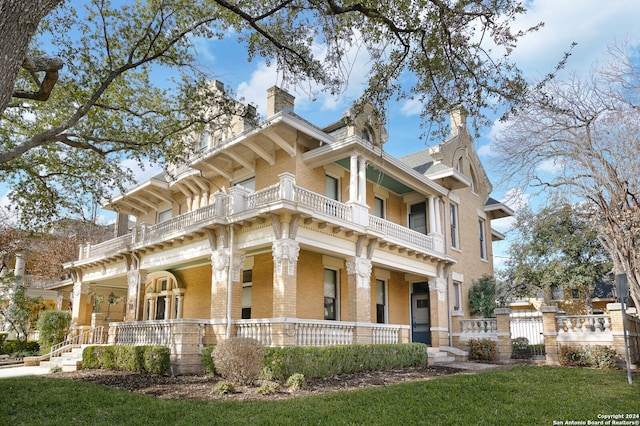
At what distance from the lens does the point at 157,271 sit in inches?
866

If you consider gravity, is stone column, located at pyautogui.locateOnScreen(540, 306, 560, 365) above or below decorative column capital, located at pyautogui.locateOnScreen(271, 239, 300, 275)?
below

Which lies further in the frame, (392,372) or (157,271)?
(157,271)

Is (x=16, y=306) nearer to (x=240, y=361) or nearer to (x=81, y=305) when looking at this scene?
(x=81, y=305)

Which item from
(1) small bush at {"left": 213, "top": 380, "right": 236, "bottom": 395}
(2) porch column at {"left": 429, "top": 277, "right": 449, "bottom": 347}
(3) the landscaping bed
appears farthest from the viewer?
(2) porch column at {"left": 429, "top": 277, "right": 449, "bottom": 347}

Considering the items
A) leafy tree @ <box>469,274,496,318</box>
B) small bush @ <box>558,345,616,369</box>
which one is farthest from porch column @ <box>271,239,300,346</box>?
leafy tree @ <box>469,274,496,318</box>

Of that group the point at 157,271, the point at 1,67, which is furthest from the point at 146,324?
the point at 1,67

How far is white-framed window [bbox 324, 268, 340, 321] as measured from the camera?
17922mm

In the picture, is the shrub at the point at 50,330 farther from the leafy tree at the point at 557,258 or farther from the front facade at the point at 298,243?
the leafy tree at the point at 557,258

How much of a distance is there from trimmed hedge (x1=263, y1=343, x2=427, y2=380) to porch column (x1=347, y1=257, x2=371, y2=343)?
0.86m

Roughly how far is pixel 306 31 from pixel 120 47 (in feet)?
21.4

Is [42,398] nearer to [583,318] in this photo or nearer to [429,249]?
[429,249]

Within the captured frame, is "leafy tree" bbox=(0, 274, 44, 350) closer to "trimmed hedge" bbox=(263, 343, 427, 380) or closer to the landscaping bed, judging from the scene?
the landscaping bed

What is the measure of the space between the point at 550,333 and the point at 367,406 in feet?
36.4

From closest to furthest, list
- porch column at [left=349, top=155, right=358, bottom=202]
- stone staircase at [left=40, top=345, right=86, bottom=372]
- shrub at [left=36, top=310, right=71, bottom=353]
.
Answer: porch column at [left=349, top=155, right=358, bottom=202], stone staircase at [left=40, top=345, right=86, bottom=372], shrub at [left=36, top=310, right=71, bottom=353]
